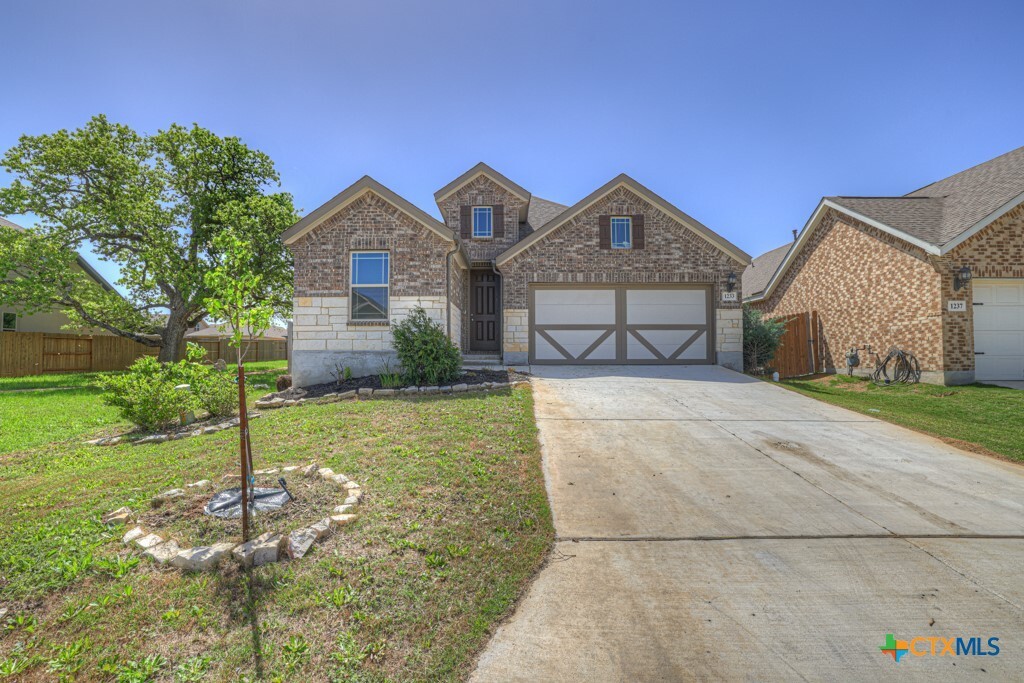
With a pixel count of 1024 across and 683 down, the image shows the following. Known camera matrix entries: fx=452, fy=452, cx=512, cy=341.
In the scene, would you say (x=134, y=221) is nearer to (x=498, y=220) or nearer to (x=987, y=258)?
(x=498, y=220)

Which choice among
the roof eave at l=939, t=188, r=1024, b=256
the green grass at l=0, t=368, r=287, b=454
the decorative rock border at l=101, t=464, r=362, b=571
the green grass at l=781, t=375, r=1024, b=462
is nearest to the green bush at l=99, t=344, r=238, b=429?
the green grass at l=0, t=368, r=287, b=454

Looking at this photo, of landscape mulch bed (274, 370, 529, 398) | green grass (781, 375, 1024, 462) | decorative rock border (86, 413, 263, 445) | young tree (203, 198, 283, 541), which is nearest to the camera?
young tree (203, 198, 283, 541)

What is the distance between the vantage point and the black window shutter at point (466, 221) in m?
15.5

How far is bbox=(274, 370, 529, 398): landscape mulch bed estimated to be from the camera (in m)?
10.3

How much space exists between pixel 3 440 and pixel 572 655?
1004cm

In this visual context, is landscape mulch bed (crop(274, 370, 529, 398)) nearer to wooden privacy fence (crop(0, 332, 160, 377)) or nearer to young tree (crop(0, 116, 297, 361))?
young tree (crop(0, 116, 297, 361))

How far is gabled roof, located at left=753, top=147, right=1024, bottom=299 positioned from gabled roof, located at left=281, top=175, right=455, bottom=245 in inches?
480

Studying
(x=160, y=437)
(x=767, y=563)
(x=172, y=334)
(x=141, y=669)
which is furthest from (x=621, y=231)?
(x=172, y=334)

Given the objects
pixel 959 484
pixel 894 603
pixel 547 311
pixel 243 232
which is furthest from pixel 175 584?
pixel 243 232

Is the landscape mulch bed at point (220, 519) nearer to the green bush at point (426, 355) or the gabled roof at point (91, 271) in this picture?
the green bush at point (426, 355)

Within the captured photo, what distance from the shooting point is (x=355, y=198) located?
11391 mm

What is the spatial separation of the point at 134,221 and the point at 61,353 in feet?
26.4

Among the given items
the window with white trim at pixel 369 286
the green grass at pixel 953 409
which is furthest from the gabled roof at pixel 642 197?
A: the green grass at pixel 953 409

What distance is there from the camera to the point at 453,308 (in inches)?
492
